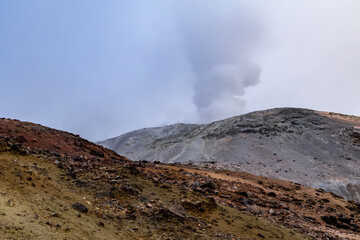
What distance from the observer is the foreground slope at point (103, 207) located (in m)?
6.22

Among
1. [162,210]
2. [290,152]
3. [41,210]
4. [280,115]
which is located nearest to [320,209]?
[162,210]

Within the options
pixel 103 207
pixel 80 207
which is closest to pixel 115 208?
pixel 103 207

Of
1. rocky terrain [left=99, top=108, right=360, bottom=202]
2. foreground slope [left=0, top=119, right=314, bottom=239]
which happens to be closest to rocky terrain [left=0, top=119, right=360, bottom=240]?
foreground slope [left=0, top=119, right=314, bottom=239]

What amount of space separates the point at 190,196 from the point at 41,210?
572cm

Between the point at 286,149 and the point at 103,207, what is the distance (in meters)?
36.5

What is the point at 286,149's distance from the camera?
3978 centimetres

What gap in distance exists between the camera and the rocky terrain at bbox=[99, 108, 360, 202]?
105ft

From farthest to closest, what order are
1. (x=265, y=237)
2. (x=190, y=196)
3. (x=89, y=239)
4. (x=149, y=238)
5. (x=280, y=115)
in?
(x=280, y=115) → (x=190, y=196) → (x=265, y=237) → (x=149, y=238) → (x=89, y=239)

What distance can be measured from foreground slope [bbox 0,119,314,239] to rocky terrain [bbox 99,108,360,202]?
20.6 metres

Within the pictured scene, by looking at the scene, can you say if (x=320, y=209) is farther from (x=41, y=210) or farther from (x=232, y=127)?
(x=232, y=127)

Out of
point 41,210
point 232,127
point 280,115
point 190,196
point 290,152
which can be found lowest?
point 41,210

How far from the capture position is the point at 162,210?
8539 millimetres

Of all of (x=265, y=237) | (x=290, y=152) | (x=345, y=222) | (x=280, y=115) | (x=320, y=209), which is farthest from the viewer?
(x=280, y=115)

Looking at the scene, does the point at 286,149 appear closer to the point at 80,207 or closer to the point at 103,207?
the point at 103,207
